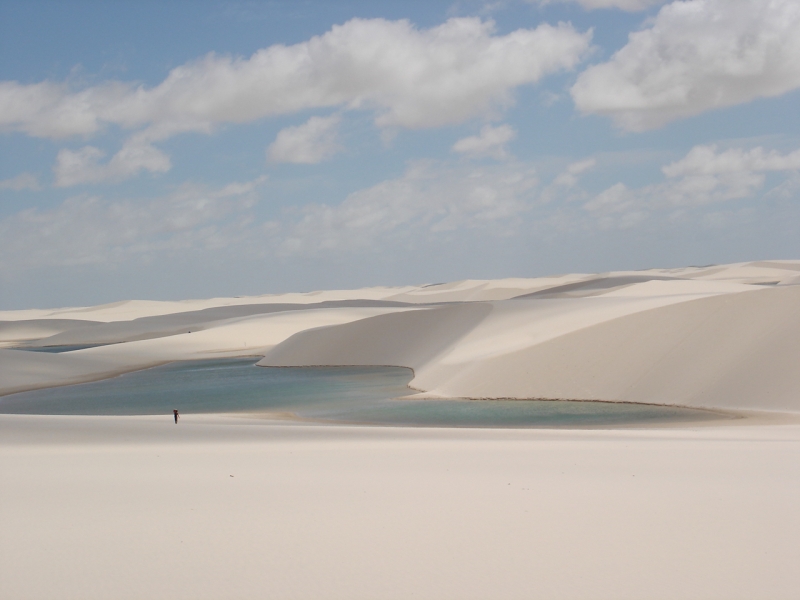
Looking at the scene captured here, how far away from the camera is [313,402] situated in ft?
82.5

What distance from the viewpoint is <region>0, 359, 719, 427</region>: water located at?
20.2m

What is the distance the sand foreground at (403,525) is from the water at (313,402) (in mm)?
9360

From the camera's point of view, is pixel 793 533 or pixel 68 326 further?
pixel 68 326

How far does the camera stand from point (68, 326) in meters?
97.2

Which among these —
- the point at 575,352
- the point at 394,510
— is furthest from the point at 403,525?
the point at 575,352

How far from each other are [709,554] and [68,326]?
331 feet

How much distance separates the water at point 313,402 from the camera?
66.3ft

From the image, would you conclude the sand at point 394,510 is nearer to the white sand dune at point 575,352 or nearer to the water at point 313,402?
the white sand dune at point 575,352

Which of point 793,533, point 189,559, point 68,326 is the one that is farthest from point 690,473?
point 68,326

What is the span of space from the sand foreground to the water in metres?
9.36

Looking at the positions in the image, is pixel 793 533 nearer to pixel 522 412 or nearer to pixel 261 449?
pixel 261 449

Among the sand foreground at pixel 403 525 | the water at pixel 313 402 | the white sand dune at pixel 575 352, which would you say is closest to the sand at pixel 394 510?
the sand foreground at pixel 403 525

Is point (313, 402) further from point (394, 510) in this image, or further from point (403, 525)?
point (403, 525)

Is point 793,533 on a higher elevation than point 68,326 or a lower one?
lower
